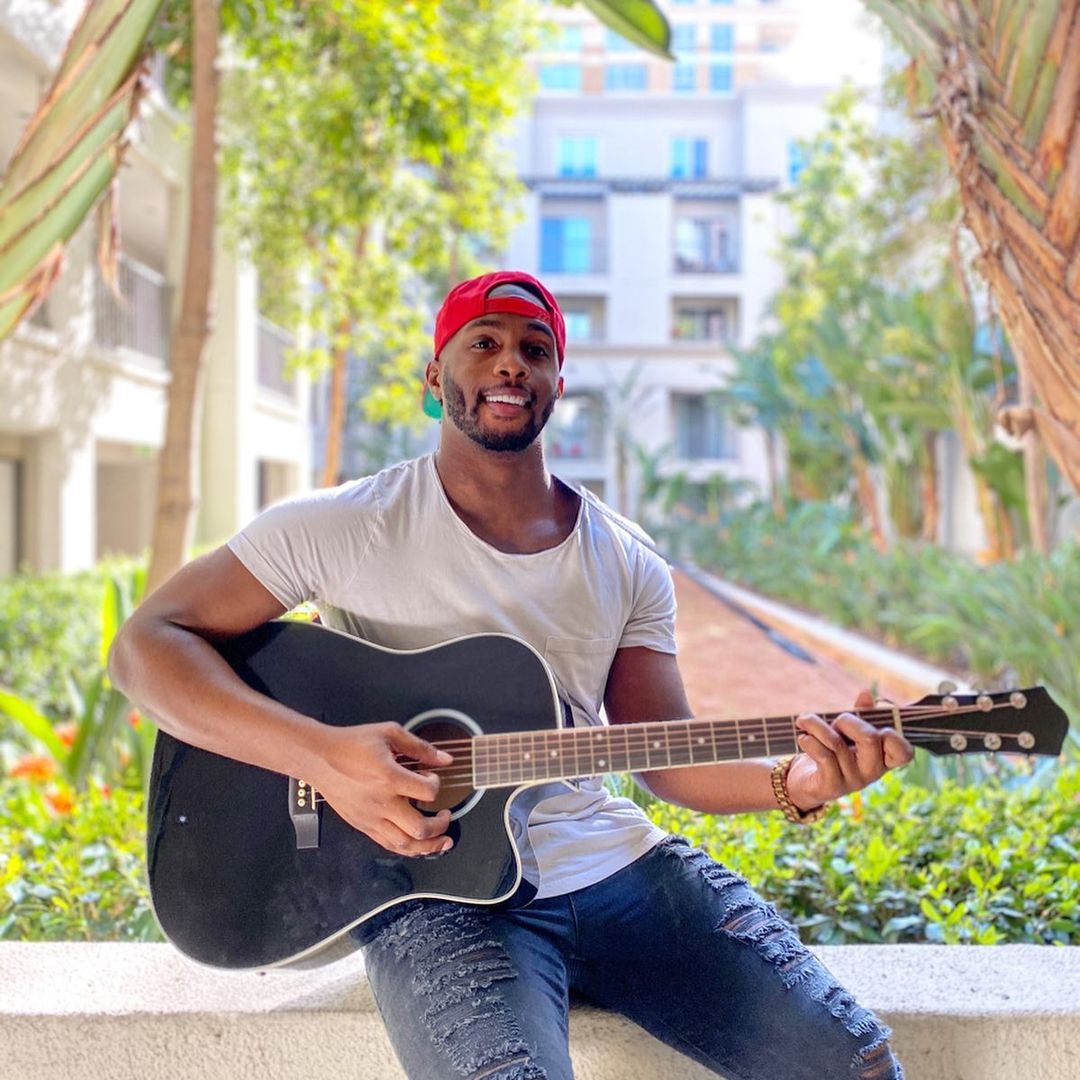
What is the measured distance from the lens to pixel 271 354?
58.6 ft

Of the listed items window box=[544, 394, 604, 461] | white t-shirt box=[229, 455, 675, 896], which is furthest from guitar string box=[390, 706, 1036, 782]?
window box=[544, 394, 604, 461]

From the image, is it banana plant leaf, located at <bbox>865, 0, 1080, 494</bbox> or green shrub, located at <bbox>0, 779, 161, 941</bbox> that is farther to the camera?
green shrub, located at <bbox>0, 779, 161, 941</bbox>

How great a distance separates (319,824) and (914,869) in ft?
4.58

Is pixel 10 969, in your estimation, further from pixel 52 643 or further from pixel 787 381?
pixel 787 381

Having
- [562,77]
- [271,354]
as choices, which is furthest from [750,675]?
[562,77]

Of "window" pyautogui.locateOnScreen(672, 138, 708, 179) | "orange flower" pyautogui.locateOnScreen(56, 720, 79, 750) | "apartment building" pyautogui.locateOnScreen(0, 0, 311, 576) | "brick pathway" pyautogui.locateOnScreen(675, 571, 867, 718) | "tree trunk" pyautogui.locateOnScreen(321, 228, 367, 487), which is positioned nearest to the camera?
"orange flower" pyautogui.locateOnScreen(56, 720, 79, 750)

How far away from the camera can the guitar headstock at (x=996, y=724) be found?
1688mm

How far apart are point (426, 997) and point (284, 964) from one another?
29cm

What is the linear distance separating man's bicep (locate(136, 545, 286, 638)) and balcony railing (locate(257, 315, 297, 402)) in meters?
15.0

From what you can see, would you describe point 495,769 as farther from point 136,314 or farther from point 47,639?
point 136,314

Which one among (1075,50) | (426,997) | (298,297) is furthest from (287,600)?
(298,297)

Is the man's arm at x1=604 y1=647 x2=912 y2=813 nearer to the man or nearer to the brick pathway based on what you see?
the man

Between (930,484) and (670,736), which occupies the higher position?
(930,484)

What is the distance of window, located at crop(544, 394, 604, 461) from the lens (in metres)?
33.1
